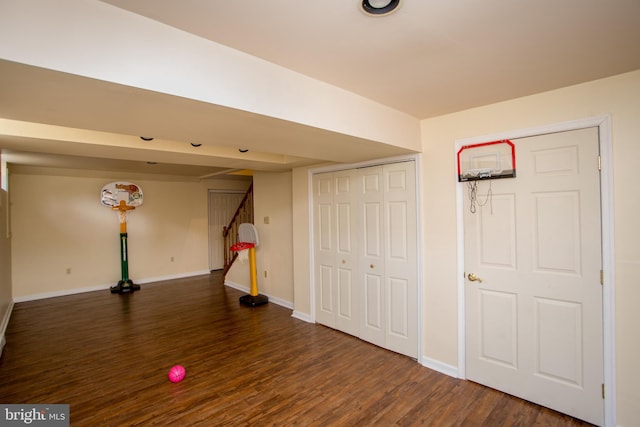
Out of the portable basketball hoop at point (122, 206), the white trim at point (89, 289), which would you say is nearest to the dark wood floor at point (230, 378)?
the white trim at point (89, 289)

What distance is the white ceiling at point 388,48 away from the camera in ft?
4.30

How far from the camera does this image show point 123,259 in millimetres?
6305

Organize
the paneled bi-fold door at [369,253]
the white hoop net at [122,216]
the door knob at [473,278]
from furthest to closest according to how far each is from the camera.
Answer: the white hoop net at [122,216] < the paneled bi-fold door at [369,253] < the door knob at [473,278]

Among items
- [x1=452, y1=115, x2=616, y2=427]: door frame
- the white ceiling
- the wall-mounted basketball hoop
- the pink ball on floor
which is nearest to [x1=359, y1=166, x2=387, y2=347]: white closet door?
the wall-mounted basketball hoop

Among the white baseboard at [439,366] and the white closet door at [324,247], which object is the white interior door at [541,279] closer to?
the white baseboard at [439,366]

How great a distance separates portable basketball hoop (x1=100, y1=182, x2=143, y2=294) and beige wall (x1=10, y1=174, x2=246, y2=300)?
19cm

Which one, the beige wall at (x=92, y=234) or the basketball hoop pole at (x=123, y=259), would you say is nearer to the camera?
the beige wall at (x=92, y=234)

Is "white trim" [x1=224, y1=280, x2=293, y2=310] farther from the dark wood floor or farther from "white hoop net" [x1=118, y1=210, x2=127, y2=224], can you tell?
"white hoop net" [x1=118, y1=210, x2=127, y2=224]

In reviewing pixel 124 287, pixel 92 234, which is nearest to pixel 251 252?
pixel 124 287

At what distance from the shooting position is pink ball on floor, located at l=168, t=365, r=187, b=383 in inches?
111

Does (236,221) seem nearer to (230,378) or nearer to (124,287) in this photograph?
Answer: (124,287)

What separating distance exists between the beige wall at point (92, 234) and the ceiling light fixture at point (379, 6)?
6935 millimetres

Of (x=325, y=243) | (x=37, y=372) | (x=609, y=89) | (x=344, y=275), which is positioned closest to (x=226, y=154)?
(x=325, y=243)

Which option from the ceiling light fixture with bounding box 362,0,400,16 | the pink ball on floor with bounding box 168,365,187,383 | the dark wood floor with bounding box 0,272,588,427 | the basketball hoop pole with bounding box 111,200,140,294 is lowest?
the dark wood floor with bounding box 0,272,588,427
